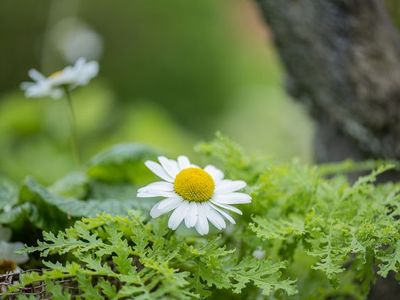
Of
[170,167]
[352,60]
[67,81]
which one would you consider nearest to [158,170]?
[170,167]

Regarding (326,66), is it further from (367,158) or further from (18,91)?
(18,91)

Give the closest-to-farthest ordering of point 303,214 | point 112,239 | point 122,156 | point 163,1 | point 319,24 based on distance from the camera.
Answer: point 112,239
point 303,214
point 122,156
point 319,24
point 163,1

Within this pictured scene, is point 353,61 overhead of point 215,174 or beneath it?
overhead

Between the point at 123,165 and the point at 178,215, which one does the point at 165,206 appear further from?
the point at 123,165

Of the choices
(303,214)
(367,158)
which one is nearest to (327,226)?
(303,214)

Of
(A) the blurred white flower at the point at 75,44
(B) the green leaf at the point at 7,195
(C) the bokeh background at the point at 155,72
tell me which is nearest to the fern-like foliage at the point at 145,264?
(B) the green leaf at the point at 7,195

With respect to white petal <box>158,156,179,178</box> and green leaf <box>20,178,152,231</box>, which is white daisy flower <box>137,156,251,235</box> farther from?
green leaf <box>20,178,152,231</box>
